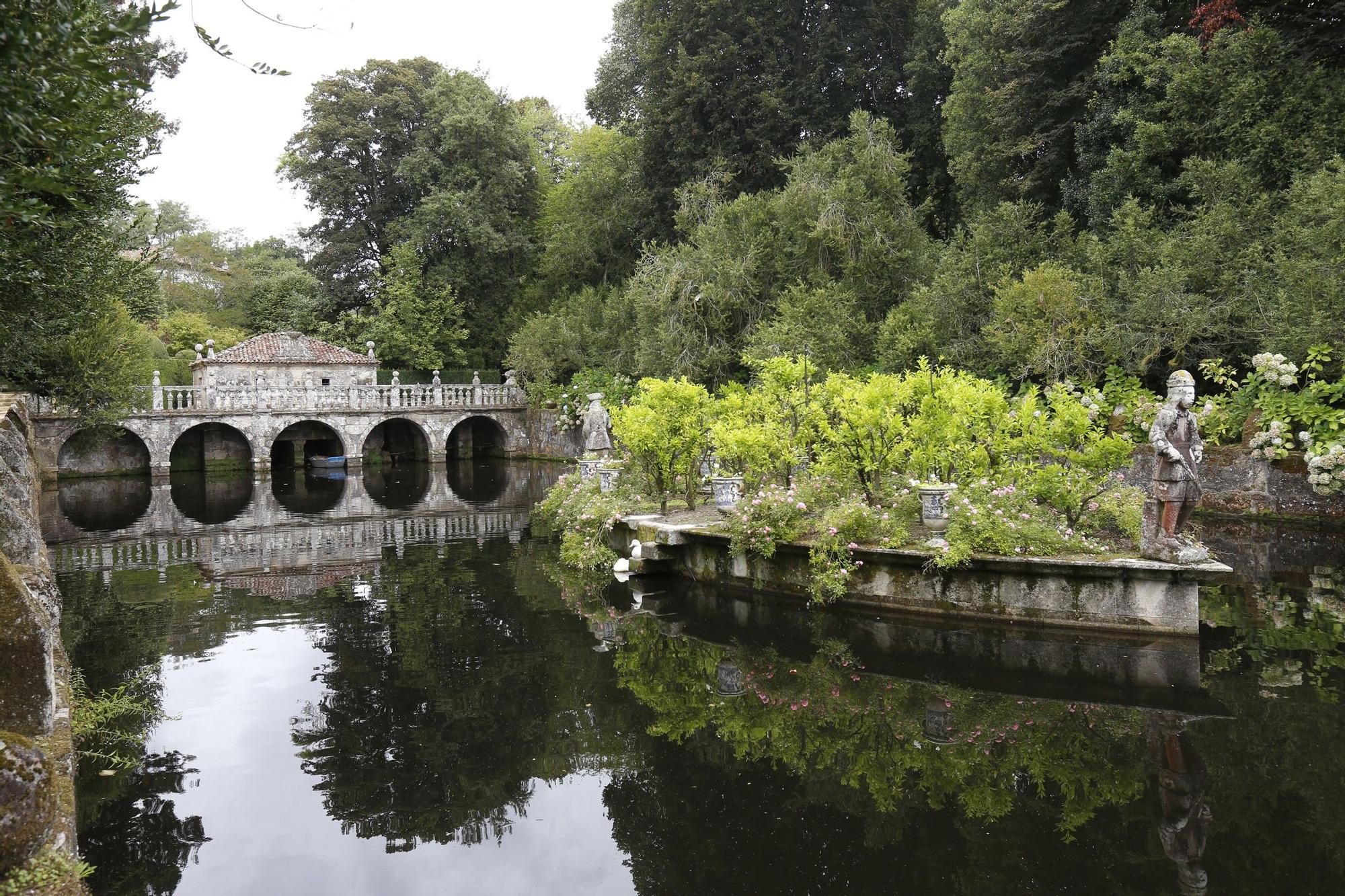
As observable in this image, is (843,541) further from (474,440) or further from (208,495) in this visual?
(474,440)

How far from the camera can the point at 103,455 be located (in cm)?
3092

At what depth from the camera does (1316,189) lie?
1410cm

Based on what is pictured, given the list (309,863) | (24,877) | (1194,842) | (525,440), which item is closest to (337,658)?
(309,863)

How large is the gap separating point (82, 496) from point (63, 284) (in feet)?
56.4

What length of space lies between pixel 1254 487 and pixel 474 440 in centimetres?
3120

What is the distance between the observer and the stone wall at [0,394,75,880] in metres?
3.84

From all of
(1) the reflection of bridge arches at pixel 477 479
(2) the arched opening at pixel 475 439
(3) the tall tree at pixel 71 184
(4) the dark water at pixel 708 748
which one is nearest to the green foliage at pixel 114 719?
(4) the dark water at pixel 708 748

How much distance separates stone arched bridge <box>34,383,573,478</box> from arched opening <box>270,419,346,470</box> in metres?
0.04

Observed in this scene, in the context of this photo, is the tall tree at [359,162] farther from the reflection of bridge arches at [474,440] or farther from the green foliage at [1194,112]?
the green foliage at [1194,112]

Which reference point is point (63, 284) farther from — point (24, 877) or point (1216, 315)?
point (1216, 315)

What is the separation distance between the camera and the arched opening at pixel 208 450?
33.4 m

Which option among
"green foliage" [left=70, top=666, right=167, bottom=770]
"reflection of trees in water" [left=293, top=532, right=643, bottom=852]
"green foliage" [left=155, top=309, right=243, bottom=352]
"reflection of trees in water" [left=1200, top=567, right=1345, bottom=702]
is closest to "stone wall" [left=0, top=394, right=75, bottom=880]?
A: "green foliage" [left=70, top=666, right=167, bottom=770]

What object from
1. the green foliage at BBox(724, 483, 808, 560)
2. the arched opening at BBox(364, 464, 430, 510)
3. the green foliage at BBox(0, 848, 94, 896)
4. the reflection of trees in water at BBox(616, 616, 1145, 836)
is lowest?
the reflection of trees in water at BBox(616, 616, 1145, 836)

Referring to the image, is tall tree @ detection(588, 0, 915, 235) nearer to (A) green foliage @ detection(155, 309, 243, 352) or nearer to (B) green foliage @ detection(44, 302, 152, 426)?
(B) green foliage @ detection(44, 302, 152, 426)
